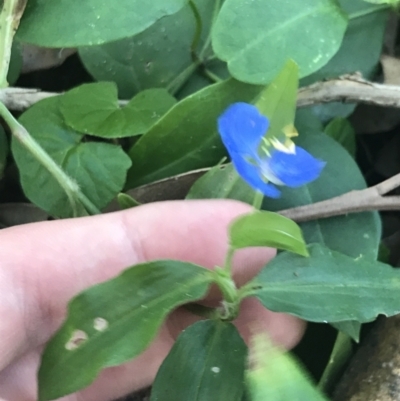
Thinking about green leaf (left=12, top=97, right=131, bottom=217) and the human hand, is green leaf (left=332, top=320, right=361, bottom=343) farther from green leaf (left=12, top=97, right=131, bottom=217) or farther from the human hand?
green leaf (left=12, top=97, right=131, bottom=217)

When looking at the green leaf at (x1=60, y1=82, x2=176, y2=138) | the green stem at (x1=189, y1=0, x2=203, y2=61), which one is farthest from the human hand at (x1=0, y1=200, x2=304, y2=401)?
the green stem at (x1=189, y1=0, x2=203, y2=61)

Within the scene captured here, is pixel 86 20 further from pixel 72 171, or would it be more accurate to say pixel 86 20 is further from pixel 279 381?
pixel 279 381

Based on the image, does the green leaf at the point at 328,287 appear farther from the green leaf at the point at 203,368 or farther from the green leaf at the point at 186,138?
the green leaf at the point at 186,138

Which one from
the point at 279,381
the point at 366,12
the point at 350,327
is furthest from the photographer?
the point at 366,12

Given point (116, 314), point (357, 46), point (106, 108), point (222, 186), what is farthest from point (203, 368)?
point (357, 46)

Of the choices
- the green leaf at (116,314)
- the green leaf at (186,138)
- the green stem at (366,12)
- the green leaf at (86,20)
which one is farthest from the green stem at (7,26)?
the green stem at (366,12)

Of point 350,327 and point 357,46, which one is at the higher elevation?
point 357,46

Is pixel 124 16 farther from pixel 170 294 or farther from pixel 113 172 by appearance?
pixel 170 294
